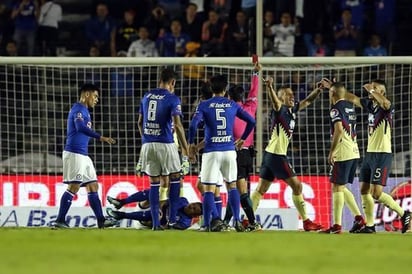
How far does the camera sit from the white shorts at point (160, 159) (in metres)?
17.4

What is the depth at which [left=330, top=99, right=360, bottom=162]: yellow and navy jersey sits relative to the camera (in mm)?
17812

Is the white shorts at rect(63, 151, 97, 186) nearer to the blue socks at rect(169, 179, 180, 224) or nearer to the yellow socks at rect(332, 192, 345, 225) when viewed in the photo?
the blue socks at rect(169, 179, 180, 224)

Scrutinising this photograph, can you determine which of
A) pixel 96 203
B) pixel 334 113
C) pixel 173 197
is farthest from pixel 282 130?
pixel 96 203

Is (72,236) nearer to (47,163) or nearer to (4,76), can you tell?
(47,163)

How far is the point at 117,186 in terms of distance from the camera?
20703 mm

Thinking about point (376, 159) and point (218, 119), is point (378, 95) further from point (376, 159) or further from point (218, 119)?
point (218, 119)

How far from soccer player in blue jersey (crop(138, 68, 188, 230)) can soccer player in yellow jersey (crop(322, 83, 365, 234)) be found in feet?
6.76

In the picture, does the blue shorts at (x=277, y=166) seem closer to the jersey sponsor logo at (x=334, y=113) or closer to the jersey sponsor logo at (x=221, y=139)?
the jersey sponsor logo at (x=334, y=113)

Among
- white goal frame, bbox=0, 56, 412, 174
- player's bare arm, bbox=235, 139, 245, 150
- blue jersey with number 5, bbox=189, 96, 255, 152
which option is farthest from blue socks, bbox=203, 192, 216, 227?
white goal frame, bbox=0, 56, 412, 174

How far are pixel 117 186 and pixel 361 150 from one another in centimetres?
393

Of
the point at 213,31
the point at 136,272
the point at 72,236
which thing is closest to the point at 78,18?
the point at 213,31

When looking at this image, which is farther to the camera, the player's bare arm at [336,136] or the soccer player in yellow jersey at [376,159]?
the soccer player in yellow jersey at [376,159]

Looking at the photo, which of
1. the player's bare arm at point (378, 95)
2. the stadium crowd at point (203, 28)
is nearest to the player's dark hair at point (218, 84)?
the player's bare arm at point (378, 95)

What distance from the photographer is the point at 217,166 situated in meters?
17.3
